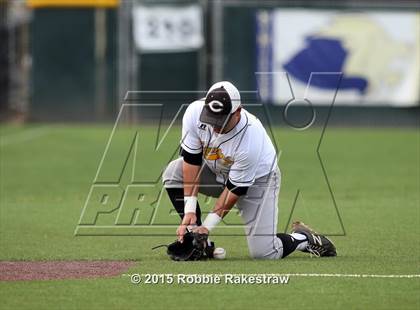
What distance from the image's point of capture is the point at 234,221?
11.7 m

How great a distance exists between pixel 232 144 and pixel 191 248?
95cm

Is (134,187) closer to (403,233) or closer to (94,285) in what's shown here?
(403,233)

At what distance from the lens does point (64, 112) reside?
27.8 m

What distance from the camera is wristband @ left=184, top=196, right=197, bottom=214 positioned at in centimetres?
861

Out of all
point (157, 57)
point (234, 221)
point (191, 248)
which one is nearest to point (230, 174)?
point (191, 248)

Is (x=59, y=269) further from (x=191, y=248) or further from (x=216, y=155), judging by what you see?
(x=216, y=155)

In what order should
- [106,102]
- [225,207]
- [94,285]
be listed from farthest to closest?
[106,102] → [225,207] → [94,285]

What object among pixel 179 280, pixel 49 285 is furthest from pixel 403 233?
pixel 49 285

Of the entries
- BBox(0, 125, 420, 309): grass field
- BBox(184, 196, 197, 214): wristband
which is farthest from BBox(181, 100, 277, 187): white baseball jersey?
BBox(0, 125, 420, 309): grass field

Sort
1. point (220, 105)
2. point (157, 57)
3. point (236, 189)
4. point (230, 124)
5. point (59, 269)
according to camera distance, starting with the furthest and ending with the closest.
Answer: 1. point (157, 57)
2. point (236, 189)
3. point (230, 124)
4. point (59, 269)
5. point (220, 105)

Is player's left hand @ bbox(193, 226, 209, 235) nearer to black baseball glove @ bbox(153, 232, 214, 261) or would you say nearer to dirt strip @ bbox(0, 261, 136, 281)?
black baseball glove @ bbox(153, 232, 214, 261)

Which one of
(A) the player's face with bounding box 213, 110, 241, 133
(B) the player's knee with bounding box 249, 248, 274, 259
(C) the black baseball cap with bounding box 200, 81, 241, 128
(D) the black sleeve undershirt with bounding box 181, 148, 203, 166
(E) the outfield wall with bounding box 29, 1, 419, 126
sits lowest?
(E) the outfield wall with bounding box 29, 1, 419, 126

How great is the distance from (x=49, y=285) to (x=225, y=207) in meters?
1.75

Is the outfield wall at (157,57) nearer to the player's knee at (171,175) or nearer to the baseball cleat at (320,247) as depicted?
the player's knee at (171,175)
